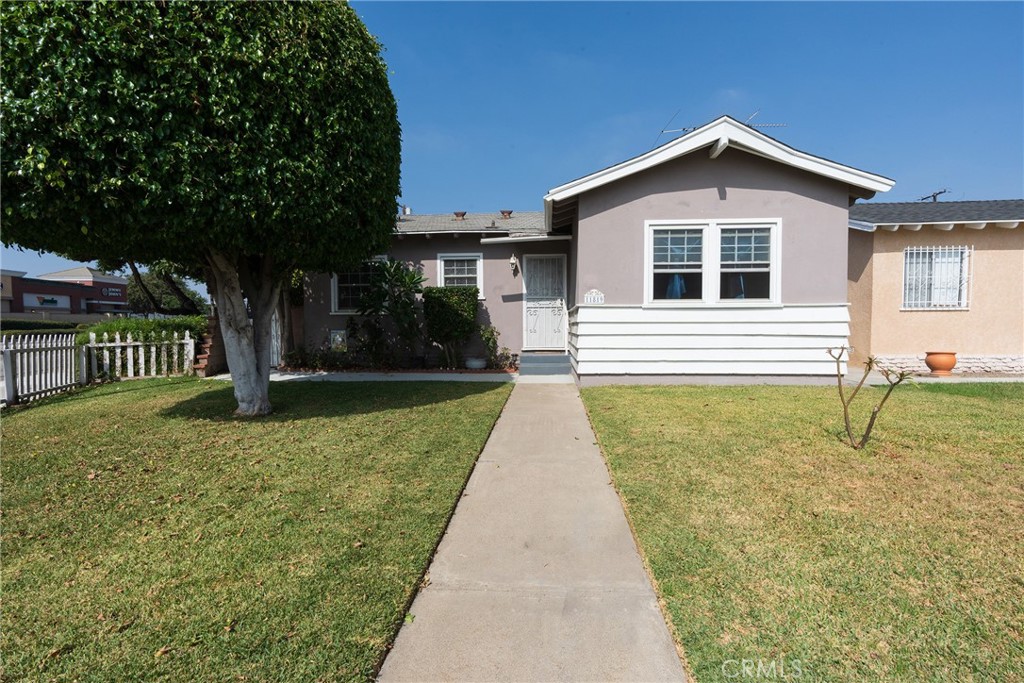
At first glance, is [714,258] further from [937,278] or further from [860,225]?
[937,278]

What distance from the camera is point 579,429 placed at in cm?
571

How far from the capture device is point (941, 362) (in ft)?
31.2

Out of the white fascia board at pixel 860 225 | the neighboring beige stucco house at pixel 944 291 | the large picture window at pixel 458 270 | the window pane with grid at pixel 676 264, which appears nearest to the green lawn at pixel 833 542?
the window pane with grid at pixel 676 264

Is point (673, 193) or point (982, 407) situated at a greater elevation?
point (673, 193)

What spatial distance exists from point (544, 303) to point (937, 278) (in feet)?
28.8

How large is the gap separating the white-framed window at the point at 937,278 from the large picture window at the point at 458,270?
32.2 feet

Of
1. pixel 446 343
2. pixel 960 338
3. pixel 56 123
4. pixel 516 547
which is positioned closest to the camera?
pixel 516 547

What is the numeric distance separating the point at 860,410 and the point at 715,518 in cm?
469

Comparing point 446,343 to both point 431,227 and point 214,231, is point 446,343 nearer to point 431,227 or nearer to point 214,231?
point 431,227

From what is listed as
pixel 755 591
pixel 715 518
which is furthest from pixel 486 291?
pixel 755 591

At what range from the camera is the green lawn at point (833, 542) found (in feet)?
6.54

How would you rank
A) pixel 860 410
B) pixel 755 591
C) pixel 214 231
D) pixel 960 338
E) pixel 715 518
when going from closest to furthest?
pixel 755 591 < pixel 715 518 < pixel 214 231 < pixel 860 410 < pixel 960 338

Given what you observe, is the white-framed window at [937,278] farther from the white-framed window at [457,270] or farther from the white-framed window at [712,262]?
the white-framed window at [457,270]

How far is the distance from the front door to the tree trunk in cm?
635
